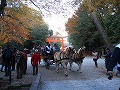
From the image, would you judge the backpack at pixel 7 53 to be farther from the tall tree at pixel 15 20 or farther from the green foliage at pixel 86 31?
the green foliage at pixel 86 31

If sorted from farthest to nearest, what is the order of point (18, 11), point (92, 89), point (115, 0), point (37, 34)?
point (37, 34) → point (18, 11) → point (115, 0) → point (92, 89)

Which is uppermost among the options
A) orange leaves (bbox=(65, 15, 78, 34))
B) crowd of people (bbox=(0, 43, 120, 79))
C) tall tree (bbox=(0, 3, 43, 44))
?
orange leaves (bbox=(65, 15, 78, 34))

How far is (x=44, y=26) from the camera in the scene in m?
69.5

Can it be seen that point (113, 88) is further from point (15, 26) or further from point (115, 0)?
point (15, 26)

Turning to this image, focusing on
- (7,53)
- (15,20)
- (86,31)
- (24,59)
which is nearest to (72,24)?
(86,31)

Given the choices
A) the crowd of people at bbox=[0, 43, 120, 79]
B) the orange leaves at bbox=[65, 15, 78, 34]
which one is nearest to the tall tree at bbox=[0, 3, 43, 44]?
the crowd of people at bbox=[0, 43, 120, 79]

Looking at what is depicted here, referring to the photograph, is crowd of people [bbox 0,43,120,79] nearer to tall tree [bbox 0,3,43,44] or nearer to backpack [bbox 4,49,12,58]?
backpack [bbox 4,49,12,58]

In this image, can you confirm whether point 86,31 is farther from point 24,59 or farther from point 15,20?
point 24,59

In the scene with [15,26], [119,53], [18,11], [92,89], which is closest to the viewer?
[119,53]

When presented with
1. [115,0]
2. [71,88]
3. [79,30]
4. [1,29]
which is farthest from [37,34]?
[71,88]

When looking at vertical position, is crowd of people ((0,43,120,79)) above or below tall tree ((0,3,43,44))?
below

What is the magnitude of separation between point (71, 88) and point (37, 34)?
53.4m

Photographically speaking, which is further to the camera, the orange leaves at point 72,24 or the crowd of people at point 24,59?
the orange leaves at point 72,24

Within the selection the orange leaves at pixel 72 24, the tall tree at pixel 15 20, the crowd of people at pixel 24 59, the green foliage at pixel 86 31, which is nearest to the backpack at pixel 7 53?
the crowd of people at pixel 24 59
